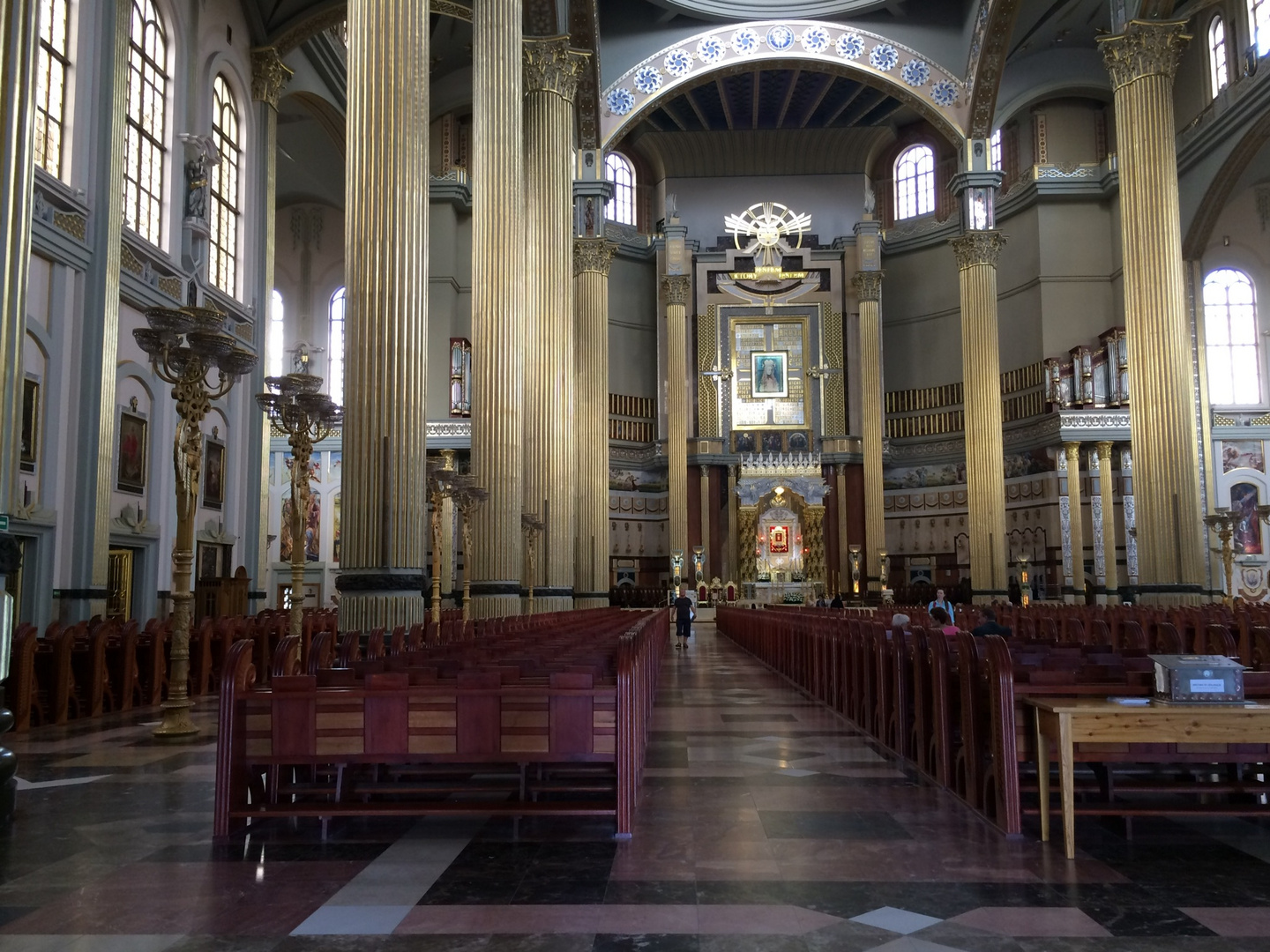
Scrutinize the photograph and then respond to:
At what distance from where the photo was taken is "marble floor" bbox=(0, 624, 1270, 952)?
327 centimetres

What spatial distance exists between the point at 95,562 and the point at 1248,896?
50.4ft

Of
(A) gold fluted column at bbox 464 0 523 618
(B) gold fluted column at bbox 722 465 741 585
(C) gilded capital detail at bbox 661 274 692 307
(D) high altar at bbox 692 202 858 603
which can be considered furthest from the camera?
(C) gilded capital detail at bbox 661 274 692 307

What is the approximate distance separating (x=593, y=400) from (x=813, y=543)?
1139 cm

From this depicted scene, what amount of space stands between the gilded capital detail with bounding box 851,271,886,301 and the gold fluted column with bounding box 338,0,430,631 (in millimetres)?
28111

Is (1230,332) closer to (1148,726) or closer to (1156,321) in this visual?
(1156,321)

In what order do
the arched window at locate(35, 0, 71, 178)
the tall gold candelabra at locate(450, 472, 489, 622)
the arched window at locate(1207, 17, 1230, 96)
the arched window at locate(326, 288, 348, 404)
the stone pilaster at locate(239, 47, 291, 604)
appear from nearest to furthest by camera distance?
the tall gold candelabra at locate(450, 472, 489, 622) → the arched window at locate(35, 0, 71, 178) → the stone pilaster at locate(239, 47, 291, 604) → the arched window at locate(1207, 17, 1230, 96) → the arched window at locate(326, 288, 348, 404)

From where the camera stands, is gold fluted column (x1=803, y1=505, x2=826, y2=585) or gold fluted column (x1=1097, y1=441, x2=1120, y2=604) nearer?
gold fluted column (x1=1097, y1=441, x2=1120, y2=604)

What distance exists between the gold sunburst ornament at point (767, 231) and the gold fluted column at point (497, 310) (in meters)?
20.8

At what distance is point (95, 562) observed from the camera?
1525 cm

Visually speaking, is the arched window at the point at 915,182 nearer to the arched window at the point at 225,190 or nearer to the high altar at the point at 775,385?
the high altar at the point at 775,385

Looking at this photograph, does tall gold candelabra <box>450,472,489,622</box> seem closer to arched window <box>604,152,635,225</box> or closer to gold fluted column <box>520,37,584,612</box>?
gold fluted column <box>520,37,584,612</box>

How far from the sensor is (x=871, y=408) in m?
36.8

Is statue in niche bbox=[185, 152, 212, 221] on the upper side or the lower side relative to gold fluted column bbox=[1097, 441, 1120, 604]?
upper

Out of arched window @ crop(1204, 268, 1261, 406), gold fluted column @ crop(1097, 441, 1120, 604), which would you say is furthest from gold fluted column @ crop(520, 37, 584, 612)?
arched window @ crop(1204, 268, 1261, 406)
